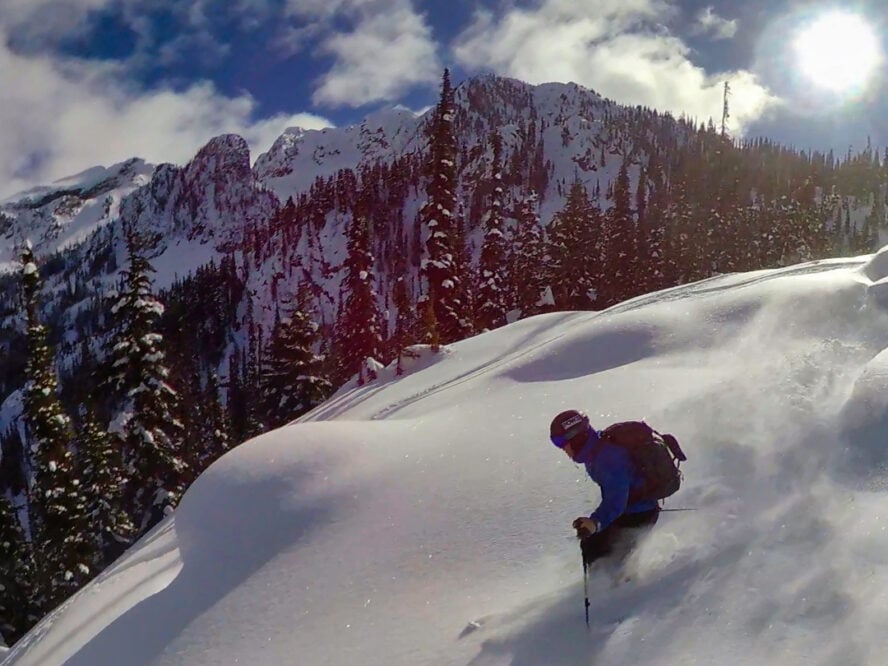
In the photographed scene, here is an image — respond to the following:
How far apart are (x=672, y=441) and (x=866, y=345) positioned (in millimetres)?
5293

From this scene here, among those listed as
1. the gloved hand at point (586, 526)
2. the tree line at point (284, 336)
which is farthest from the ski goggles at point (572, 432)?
the tree line at point (284, 336)

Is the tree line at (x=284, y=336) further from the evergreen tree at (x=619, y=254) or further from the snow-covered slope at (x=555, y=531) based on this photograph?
the snow-covered slope at (x=555, y=531)

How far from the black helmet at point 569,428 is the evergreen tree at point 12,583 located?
3683 centimetres

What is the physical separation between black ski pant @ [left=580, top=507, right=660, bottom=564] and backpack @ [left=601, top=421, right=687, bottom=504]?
0.18 metres

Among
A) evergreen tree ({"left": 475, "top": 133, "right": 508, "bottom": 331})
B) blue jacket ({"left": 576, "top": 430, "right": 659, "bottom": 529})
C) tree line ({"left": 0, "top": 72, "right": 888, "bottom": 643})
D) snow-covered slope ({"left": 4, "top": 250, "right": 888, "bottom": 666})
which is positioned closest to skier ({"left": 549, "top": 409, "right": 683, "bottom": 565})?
blue jacket ({"left": 576, "top": 430, "right": 659, "bottom": 529})

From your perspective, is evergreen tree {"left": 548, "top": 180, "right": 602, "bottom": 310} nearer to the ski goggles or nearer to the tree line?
the tree line

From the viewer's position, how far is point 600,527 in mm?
5648

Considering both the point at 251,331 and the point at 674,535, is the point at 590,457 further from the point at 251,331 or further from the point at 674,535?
the point at 251,331

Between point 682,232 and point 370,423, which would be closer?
point 370,423

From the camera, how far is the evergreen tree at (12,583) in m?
32.6

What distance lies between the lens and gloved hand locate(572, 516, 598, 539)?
18.3 feet

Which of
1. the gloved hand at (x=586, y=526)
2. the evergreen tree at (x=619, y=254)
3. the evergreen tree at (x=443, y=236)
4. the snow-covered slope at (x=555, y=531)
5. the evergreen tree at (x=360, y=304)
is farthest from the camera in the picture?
the evergreen tree at (x=619, y=254)

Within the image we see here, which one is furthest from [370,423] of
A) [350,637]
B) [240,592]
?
[350,637]

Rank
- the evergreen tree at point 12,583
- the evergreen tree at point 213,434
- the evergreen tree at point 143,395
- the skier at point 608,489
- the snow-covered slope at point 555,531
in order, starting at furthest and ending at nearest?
the evergreen tree at point 213,434 < the evergreen tree at point 12,583 < the evergreen tree at point 143,395 < the skier at point 608,489 < the snow-covered slope at point 555,531
